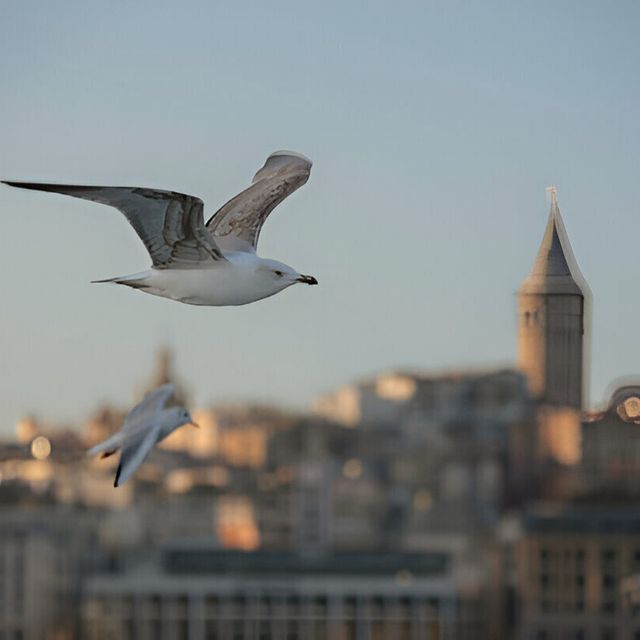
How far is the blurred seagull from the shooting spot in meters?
5.33

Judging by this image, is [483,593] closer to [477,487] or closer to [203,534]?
[477,487]

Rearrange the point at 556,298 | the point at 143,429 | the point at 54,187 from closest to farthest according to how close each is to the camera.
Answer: the point at 54,187 < the point at 143,429 < the point at 556,298

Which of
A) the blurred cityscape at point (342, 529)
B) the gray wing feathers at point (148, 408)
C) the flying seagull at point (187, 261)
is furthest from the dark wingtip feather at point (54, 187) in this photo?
the blurred cityscape at point (342, 529)

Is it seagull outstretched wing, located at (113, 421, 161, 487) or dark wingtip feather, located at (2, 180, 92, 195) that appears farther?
seagull outstretched wing, located at (113, 421, 161, 487)

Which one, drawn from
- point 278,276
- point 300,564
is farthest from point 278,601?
point 278,276

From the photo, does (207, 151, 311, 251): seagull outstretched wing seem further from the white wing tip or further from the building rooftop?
the building rooftop

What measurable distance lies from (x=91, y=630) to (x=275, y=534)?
144 inches

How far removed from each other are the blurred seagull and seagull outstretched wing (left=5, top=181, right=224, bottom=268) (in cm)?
66

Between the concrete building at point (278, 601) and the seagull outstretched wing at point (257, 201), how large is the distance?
2484 cm

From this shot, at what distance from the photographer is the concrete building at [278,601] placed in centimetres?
3045

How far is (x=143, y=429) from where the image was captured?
Answer: 5.79 metres

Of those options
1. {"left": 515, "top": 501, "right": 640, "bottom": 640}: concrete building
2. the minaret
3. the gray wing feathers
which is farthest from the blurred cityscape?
the gray wing feathers

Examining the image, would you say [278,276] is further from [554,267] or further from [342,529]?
[342,529]

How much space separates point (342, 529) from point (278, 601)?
2.10 metres
